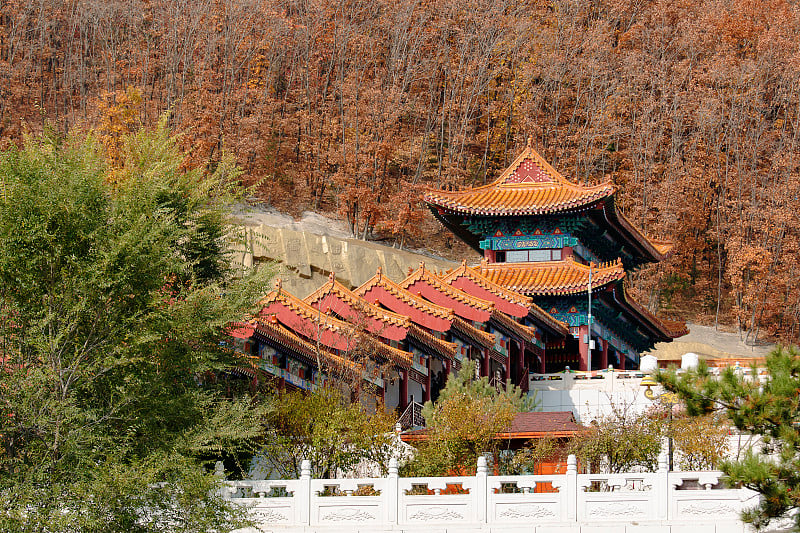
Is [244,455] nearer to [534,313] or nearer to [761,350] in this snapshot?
[534,313]

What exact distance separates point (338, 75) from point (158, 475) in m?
46.1

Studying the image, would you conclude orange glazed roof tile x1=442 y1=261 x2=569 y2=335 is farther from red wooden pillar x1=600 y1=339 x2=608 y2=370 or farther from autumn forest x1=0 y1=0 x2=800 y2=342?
autumn forest x1=0 y1=0 x2=800 y2=342

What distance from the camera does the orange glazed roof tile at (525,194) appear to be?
36.8 m

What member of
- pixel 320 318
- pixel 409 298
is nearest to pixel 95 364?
pixel 320 318

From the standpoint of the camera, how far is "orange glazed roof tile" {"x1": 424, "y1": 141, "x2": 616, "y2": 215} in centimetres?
3684

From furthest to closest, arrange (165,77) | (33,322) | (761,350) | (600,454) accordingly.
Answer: (165,77)
(761,350)
(600,454)
(33,322)

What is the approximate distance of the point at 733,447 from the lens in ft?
76.5

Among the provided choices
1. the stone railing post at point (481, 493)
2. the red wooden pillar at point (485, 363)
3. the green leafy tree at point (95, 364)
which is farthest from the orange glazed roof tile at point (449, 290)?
the stone railing post at point (481, 493)

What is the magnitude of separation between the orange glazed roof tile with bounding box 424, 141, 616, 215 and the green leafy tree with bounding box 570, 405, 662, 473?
52.0ft

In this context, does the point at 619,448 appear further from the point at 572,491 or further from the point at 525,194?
the point at 525,194

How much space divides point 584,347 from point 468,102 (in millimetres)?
26021

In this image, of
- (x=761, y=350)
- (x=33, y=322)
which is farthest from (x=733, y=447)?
(x=761, y=350)

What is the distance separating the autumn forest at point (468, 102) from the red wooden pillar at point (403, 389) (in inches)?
995

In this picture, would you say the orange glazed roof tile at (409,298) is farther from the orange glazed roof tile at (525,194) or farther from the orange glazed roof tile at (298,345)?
the orange glazed roof tile at (525,194)
